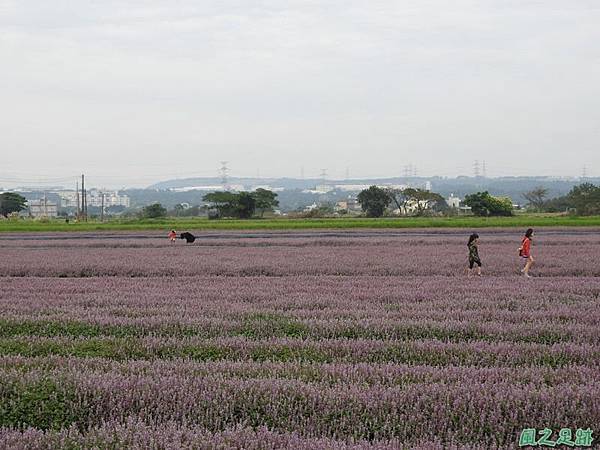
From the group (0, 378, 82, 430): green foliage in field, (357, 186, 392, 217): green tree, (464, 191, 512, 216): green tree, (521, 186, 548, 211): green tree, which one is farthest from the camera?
(521, 186, 548, 211): green tree

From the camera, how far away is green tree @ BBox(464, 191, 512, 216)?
78062mm

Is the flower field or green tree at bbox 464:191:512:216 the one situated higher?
green tree at bbox 464:191:512:216

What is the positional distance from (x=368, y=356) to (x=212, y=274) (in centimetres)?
1220

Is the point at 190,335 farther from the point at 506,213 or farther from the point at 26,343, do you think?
the point at 506,213

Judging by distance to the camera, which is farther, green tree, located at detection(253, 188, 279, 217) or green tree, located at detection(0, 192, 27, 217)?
green tree, located at detection(0, 192, 27, 217)

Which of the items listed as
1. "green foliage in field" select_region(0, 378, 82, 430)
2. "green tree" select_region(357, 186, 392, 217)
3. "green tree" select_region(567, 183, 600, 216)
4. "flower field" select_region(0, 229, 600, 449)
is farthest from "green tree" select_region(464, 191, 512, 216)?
"green foliage in field" select_region(0, 378, 82, 430)

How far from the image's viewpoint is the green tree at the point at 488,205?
256 feet

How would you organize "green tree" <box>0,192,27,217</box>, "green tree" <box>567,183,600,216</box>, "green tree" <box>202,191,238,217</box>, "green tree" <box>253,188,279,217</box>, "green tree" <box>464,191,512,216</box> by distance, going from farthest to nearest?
"green tree" <box>0,192,27,217</box> → "green tree" <box>253,188,279,217</box> → "green tree" <box>202,191,238,217</box> → "green tree" <box>464,191,512,216</box> → "green tree" <box>567,183,600,216</box>

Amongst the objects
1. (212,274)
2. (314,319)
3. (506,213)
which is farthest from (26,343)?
(506,213)

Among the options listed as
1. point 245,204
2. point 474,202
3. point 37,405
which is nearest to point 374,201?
point 474,202

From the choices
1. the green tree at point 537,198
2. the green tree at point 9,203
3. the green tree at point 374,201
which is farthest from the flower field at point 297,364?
the green tree at point 537,198

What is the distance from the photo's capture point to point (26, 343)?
26.8 feet

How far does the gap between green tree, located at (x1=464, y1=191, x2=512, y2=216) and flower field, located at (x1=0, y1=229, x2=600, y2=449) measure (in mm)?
65968

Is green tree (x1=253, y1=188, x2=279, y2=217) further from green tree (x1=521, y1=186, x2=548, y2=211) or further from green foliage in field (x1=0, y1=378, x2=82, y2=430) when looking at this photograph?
green foliage in field (x1=0, y1=378, x2=82, y2=430)
